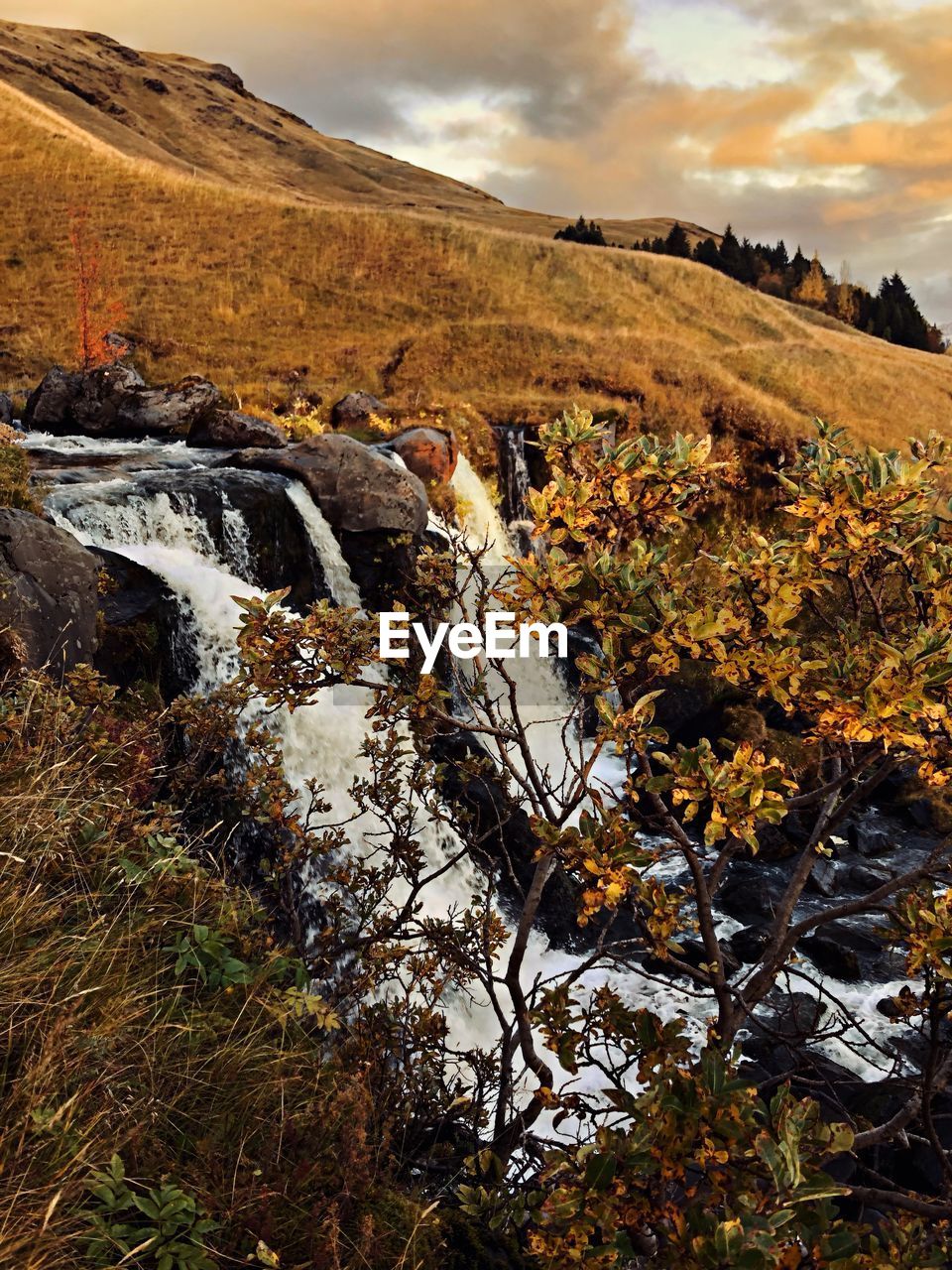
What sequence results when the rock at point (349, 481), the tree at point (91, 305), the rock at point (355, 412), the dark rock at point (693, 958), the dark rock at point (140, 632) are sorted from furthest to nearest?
the tree at point (91, 305) < the rock at point (355, 412) < the rock at point (349, 481) < the dark rock at point (693, 958) < the dark rock at point (140, 632)

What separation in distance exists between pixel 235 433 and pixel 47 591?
11.5 m

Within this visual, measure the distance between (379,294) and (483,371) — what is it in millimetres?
9136

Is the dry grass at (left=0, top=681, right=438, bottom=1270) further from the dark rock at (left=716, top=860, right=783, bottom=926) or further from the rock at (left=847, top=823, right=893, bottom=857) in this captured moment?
the rock at (left=847, top=823, right=893, bottom=857)

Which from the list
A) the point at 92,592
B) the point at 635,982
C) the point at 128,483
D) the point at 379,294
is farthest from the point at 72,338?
the point at 635,982

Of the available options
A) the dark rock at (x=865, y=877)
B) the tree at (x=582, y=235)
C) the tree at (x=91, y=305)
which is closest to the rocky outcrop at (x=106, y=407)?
the tree at (x=91, y=305)

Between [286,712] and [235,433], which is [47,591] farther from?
[235,433]

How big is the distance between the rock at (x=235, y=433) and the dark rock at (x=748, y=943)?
1367 centimetres

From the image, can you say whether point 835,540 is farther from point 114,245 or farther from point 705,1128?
point 114,245

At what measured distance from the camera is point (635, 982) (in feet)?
32.9

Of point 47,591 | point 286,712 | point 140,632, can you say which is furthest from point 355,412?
point 47,591

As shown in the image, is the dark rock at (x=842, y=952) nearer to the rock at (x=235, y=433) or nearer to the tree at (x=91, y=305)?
the rock at (x=235, y=433)

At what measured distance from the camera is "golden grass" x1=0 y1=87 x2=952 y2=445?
3005 centimetres

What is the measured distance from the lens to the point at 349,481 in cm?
1467

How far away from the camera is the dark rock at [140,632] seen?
8883 mm
